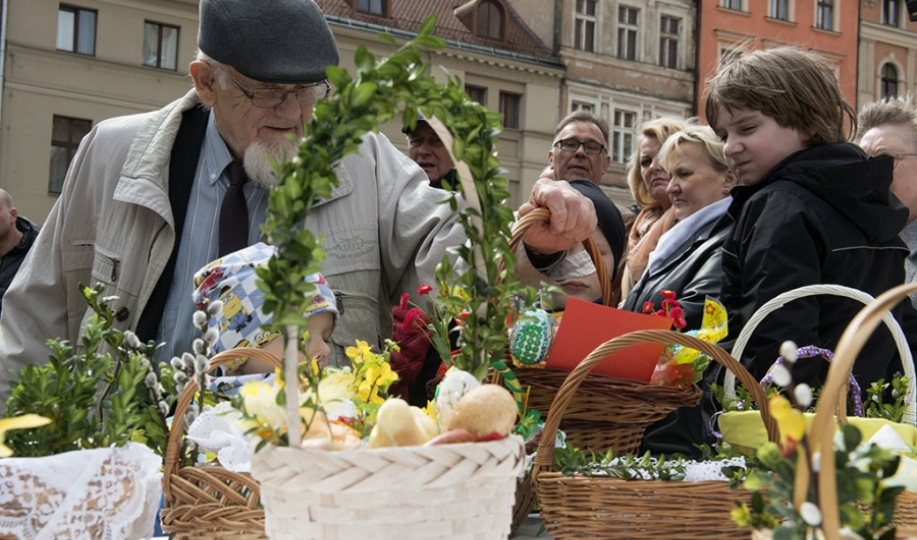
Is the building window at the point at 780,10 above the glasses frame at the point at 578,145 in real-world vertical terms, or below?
above

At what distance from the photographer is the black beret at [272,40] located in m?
2.31

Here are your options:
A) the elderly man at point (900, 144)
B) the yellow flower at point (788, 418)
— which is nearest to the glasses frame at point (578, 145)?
the elderly man at point (900, 144)

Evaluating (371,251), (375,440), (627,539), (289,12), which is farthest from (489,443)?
(289,12)

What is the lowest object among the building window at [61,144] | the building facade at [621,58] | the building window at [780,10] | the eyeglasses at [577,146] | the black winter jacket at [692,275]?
the black winter jacket at [692,275]

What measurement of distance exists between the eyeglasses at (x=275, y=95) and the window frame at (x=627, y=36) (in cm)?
2090

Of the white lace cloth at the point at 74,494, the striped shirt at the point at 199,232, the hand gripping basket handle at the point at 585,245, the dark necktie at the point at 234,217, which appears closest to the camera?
the white lace cloth at the point at 74,494

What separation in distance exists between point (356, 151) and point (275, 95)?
A: 142 cm

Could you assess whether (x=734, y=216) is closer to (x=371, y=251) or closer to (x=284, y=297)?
(x=371, y=251)

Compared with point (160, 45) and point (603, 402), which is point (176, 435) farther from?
point (160, 45)

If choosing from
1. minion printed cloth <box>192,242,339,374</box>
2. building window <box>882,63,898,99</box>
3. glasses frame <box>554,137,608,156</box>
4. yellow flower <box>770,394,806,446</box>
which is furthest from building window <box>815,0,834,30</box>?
yellow flower <box>770,394,806,446</box>

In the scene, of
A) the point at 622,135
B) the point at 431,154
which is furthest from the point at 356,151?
the point at 622,135

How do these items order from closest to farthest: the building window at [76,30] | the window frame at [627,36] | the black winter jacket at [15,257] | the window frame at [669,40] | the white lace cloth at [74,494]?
1. the white lace cloth at [74,494]
2. the black winter jacket at [15,257]
3. the building window at [76,30]
4. the window frame at [627,36]
5. the window frame at [669,40]

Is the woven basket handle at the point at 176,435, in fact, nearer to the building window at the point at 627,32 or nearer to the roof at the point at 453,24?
the roof at the point at 453,24

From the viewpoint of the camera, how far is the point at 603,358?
1.41 metres
